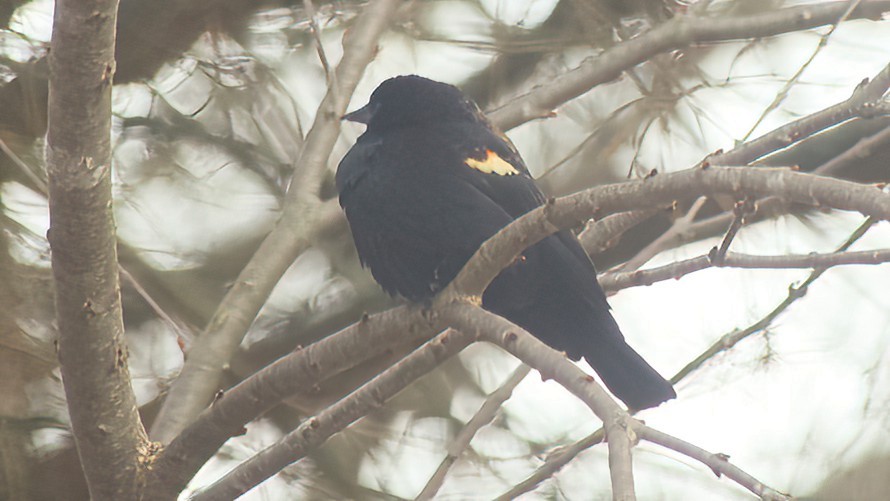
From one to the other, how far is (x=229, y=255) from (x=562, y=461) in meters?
1.47

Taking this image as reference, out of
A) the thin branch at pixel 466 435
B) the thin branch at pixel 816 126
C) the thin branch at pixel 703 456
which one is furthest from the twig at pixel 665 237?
the thin branch at pixel 703 456

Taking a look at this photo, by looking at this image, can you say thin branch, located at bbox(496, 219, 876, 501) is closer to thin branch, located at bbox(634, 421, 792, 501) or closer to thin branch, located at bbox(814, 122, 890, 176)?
thin branch, located at bbox(814, 122, 890, 176)

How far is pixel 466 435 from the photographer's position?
236 cm

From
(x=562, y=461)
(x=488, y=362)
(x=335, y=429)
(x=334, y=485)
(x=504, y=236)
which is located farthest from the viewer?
(x=488, y=362)

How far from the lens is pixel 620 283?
2.48 m

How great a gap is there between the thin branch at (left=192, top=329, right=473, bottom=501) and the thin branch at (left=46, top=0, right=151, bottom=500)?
0.71 ft

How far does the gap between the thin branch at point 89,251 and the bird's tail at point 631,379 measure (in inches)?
45.8

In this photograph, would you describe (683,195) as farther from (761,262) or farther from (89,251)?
(89,251)

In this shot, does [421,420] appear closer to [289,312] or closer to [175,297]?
[289,312]

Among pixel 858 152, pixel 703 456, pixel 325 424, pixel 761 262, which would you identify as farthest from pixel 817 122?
pixel 325 424

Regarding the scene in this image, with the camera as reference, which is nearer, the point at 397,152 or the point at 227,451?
the point at 397,152

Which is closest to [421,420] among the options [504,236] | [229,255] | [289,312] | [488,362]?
[488,362]

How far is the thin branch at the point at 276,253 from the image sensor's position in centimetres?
266

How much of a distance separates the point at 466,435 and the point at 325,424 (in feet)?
1.24
